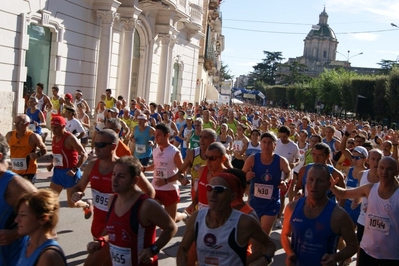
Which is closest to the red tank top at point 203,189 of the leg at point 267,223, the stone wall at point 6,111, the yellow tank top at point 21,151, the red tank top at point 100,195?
the red tank top at point 100,195

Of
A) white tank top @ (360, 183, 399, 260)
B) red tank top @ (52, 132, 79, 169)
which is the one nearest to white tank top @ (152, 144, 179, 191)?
red tank top @ (52, 132, 79, 169)

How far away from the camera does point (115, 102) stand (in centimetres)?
1869

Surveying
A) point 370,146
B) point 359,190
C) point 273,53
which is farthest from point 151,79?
point 273,53

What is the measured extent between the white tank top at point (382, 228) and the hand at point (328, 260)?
1.21 m

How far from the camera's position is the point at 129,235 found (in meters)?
4.32

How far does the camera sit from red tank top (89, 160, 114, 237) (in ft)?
18.0

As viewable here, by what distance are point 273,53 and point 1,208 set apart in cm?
13850

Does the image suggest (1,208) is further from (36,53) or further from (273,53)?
(273,53)

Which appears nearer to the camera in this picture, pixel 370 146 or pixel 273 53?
pixel 370 146

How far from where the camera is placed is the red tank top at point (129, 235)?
432 cm

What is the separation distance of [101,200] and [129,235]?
124 centimetres

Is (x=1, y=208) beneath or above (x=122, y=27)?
beneath

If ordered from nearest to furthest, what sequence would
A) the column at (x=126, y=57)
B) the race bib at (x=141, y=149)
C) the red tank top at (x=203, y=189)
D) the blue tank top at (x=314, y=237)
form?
1. the blue tank top at (x=314, y=237)
2. the red tank top at (x=203, y=189)
3. the race bib at (x=141, y=149)
4. the column at (x=126, y=57)

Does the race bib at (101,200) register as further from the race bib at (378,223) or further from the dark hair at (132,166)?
the race bib at (378,223)
